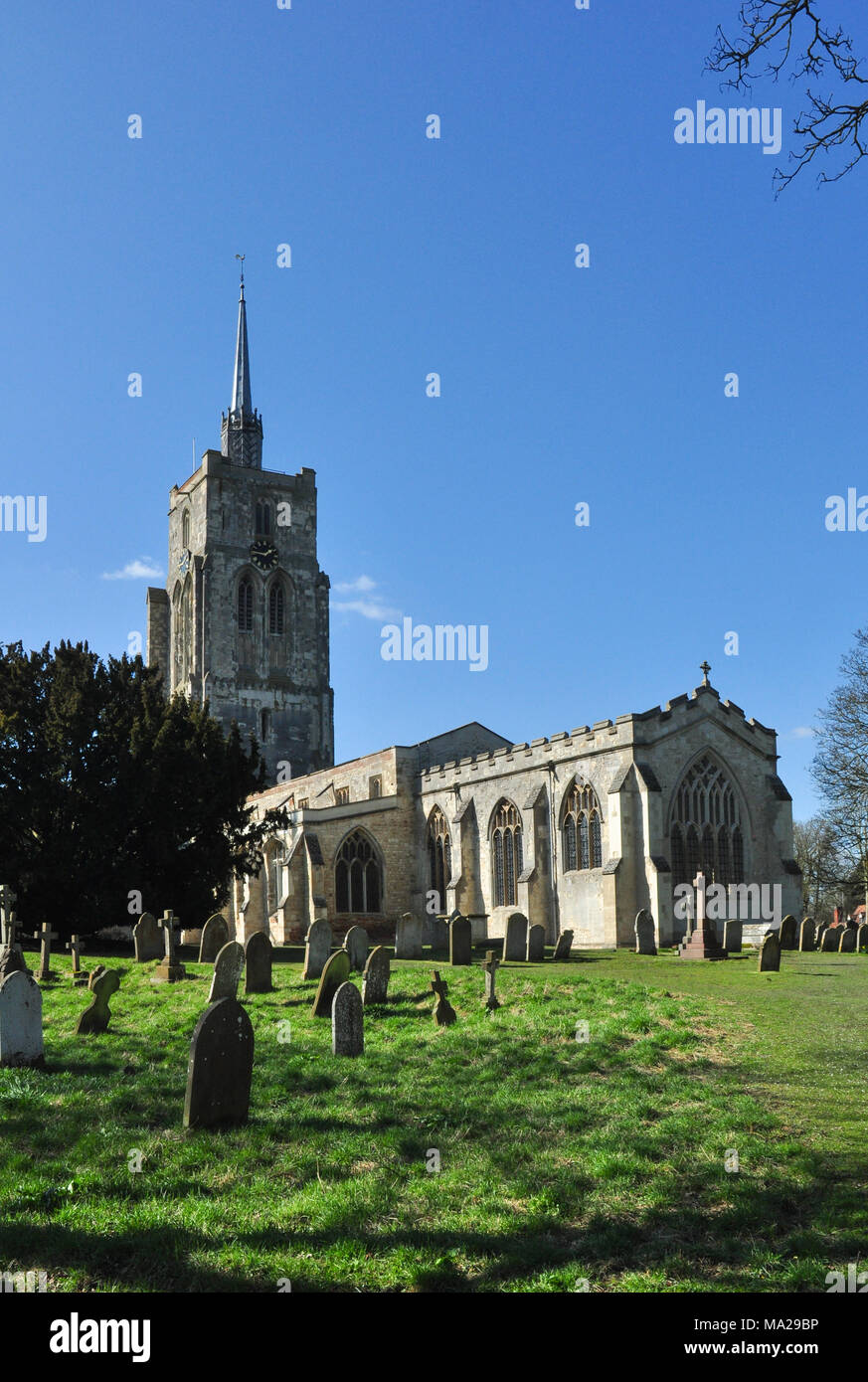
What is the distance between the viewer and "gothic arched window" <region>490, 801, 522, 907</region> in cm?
3734

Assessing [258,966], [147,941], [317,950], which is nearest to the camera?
[258,966]

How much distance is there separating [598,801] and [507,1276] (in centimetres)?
2764

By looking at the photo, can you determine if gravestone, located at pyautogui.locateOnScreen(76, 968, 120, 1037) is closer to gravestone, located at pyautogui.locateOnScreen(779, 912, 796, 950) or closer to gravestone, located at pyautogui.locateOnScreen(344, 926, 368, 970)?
gravestone, located at pyautogui.locateOnScreen(344, 926, 368, 970)

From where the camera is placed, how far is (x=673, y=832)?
1293 inches

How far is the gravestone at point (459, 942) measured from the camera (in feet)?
69.1

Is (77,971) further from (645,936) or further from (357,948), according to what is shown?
(645,936)

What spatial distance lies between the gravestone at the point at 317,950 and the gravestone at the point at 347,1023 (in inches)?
230

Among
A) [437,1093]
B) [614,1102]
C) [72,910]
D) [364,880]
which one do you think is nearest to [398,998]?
[437,1093]

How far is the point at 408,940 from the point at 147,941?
5.38 m

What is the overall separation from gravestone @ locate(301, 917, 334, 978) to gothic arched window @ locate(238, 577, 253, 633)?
4604cm

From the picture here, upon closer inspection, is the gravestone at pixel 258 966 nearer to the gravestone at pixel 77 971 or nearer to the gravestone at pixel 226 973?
the gravestone at pixel 226 973

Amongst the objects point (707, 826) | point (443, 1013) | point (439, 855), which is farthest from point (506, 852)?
point (443, 1013)

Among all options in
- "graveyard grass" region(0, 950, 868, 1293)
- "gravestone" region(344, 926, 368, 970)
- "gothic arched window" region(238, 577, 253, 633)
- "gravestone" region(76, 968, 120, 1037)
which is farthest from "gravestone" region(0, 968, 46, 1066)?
"gothic arched window" region(238, 577, 253, 633)

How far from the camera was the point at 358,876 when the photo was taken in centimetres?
4138
